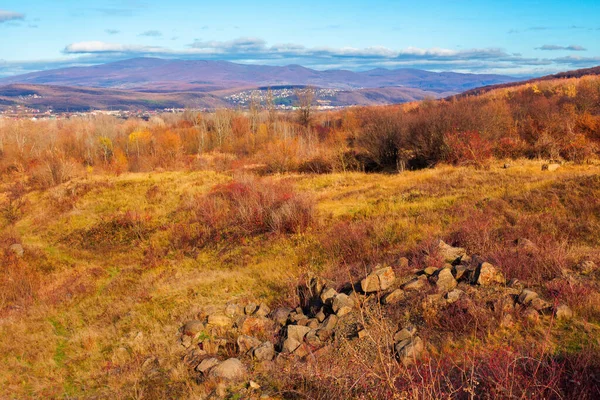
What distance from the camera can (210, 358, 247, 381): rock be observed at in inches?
283

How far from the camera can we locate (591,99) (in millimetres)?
38594

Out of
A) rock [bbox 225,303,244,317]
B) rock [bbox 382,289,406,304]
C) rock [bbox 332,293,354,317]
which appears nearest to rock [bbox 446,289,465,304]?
rock [bbox 382,289,406,304]

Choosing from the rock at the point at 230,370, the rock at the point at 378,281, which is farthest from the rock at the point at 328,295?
the rock at the point at 230,370

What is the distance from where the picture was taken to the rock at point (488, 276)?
8.01 meters

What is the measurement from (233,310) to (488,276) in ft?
18.9

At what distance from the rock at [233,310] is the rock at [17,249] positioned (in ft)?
44.6

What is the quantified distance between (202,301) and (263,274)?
86.6 inches

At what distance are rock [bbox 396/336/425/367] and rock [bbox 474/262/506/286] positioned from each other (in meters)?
2.30

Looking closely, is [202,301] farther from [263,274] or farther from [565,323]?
[565,323]

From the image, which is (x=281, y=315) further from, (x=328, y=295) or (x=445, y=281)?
(x=445, y=281)

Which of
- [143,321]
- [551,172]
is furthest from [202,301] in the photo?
[551,172]

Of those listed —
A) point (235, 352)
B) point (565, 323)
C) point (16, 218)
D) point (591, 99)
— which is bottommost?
point (16, 218)

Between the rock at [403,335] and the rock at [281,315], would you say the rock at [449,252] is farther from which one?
the rock at [281,315]

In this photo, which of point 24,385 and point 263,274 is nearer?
point 24,385
